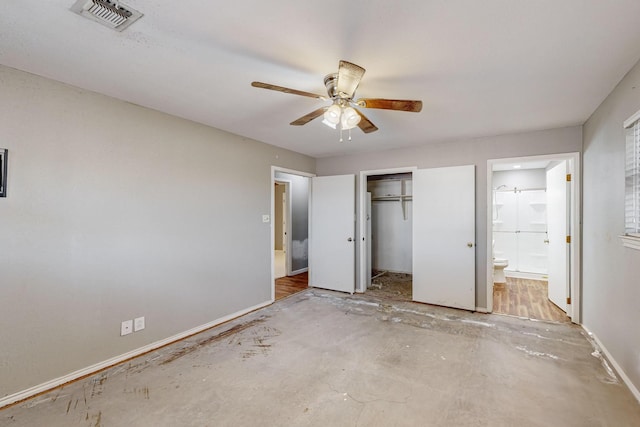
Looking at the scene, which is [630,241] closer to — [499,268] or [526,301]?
[526,301]

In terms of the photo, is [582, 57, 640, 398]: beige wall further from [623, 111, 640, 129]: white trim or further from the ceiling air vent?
the ceiling air vent

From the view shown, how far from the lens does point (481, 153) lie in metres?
3.81

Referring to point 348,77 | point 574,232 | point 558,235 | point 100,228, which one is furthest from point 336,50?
point 558,235

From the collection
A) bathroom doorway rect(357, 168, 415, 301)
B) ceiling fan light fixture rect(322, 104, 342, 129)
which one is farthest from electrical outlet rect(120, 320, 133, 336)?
bathroom doorway rect(357, 168, 415, 301)

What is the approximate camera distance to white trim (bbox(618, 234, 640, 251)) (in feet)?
6.41

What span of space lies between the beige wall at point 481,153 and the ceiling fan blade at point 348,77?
8.46 ft

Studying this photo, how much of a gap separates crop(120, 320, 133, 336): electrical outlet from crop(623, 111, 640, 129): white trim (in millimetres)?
4303

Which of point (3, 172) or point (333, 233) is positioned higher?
point (3, 172)

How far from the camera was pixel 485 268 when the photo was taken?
3785mm

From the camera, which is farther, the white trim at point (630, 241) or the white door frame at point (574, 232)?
the white door frame at point (574, 232)

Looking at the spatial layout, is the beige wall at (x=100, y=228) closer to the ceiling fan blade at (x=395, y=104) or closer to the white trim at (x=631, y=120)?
the ceiling fan blade at (x=395, y=104)

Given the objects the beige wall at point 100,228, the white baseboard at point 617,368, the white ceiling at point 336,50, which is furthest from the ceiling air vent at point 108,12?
the white baseboard at point 617,368

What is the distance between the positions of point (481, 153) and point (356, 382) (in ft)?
10.7

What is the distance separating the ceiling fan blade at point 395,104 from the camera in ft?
6.32
